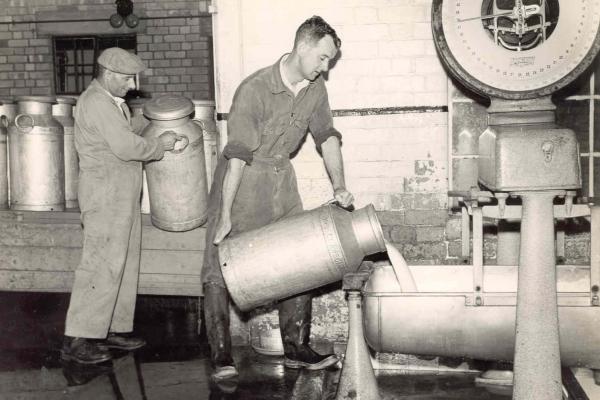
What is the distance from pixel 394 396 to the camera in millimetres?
4105

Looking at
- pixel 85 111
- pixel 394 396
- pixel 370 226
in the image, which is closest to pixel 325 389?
pixel 394 396

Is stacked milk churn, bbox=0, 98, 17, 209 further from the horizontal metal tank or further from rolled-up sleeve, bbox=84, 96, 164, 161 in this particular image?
the horizontal metal tank

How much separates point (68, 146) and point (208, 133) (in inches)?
48.2

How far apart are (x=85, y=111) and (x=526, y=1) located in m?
2.67

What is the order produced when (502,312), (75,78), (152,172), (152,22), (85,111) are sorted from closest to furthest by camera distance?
(502,312) < (85,111) < (152,172) < (152,22) < (75,78)

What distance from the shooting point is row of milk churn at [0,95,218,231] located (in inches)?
200

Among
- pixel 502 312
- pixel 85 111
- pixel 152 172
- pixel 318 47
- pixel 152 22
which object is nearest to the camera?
pixel 502 312

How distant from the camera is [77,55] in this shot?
10.3 m

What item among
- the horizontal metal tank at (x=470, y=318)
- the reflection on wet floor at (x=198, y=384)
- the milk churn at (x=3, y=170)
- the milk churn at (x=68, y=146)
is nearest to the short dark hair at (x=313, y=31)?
the horizontal metal tank at (x=470, y=318)

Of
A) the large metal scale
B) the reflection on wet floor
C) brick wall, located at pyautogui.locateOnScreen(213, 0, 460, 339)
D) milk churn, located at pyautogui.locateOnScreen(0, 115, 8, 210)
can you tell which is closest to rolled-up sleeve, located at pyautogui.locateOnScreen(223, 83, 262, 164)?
brick wall, located at pyautogui.locateOnScreen(213, 0, 460, 339)

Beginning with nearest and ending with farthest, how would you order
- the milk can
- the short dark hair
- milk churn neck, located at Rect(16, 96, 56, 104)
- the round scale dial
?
the round scale dial
the short dark hair
the milk can
milk churn neck, located at Rect(16, 96, 56, 104)

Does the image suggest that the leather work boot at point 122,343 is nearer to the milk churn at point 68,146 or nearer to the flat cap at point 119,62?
the milk churn at point 68,146

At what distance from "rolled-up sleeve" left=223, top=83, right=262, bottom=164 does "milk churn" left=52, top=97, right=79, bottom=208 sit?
2.26m

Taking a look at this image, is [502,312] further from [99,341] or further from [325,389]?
[99,341]
